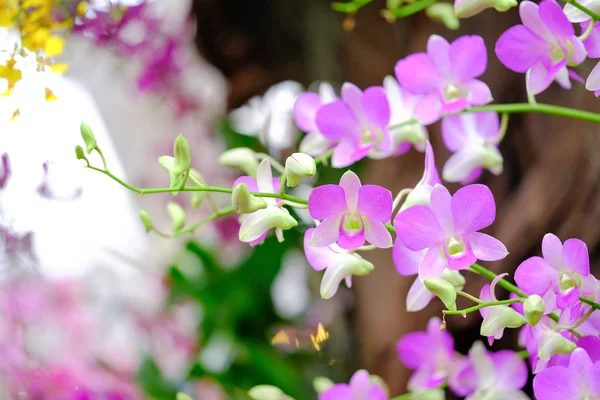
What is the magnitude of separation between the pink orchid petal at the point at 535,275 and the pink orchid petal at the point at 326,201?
0.09 m

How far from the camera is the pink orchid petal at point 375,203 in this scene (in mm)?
282

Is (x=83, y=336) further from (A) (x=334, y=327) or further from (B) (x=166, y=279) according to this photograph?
(A) (x=334, y=327)

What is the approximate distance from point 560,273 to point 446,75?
159 mm

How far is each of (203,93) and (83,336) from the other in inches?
24.6

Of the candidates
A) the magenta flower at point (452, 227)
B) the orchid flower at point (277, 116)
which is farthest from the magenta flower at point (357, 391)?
the orchid flower at point (277, 116)

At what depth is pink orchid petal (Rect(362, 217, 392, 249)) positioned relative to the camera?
0.29 m

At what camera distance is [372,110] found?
0.39 metres

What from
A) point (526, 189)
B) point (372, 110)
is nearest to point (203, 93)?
point (526, 189)

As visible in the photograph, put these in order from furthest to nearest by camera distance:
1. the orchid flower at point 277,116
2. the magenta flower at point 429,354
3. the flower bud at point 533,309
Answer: the orchid flower at point 277,116, the magenta flower at point 429,354, the flower bud at point 533,309

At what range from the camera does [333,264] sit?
33cm

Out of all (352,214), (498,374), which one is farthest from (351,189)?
(498,374)

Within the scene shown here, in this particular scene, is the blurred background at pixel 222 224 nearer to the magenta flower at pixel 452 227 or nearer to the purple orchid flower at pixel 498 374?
the purple orchid flower at pixel 498 374

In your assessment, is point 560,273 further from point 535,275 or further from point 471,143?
point 471,143

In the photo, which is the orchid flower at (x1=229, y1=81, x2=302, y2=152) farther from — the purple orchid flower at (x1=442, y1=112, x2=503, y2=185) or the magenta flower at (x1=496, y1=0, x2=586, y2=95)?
the magenta flower at (x1=496, y1=0, x2=586, y2=95)
